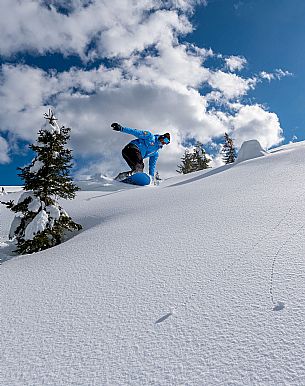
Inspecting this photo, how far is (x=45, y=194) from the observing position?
7.80 metres

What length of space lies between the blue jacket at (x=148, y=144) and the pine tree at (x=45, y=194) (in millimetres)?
6819

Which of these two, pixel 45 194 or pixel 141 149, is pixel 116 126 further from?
pixel 45 194

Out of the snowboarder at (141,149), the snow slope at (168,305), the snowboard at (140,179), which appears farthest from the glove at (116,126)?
the snow slope at (168,305)

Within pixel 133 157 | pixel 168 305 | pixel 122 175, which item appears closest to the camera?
pixel 168 305

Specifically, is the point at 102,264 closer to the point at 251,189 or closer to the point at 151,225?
the point at 151,225

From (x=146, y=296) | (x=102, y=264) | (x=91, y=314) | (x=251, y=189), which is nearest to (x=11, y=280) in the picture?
(x=102, y=264)

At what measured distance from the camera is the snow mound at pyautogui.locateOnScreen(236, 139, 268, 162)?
15783mm

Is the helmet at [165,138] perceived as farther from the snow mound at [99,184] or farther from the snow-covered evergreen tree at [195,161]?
the snow-covered evergreen tree at [195,161]

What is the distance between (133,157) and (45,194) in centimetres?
756

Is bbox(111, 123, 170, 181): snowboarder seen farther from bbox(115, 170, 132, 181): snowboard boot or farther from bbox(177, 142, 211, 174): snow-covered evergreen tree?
bbox(177, 142, 211, 174): snow-covered evergreen tree

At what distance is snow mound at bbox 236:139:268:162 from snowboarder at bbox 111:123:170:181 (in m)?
4.45

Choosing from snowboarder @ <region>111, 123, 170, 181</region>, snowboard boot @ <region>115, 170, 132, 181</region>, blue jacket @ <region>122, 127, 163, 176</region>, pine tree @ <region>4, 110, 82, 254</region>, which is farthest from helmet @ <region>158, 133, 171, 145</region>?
pine tree @ <region>4, 110, 82, 254</region>

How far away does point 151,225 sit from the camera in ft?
19.6

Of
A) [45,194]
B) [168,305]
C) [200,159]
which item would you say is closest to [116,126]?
[45,194]
